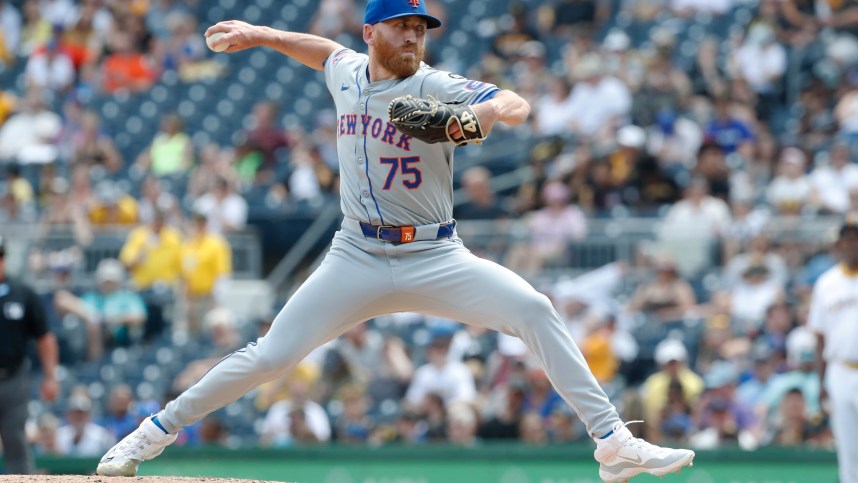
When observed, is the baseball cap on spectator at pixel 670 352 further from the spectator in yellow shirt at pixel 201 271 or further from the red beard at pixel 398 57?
the red beard at pixel 398 57

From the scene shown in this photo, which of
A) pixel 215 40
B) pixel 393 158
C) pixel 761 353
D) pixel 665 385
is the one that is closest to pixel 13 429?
pixel 215 40

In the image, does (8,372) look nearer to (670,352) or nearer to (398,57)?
(398,57)

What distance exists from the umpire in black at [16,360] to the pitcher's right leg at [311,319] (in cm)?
327

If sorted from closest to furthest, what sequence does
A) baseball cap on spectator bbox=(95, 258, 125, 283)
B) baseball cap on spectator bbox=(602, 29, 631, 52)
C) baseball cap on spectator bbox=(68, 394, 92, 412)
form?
baseball cap on spectator bbox=(68, 394, 92, 412) < baseball cap on spectator bbox=(95, 258, 125, 283) < baseball cap on spectator bbox=(602, 29, 631, 52)

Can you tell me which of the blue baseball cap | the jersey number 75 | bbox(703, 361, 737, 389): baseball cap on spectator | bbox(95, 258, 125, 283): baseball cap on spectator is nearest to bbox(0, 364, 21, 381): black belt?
bbox(95, 258, 125, 283): baseball cap on spectator

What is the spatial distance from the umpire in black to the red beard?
161 inches

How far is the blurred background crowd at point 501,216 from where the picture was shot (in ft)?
34.3

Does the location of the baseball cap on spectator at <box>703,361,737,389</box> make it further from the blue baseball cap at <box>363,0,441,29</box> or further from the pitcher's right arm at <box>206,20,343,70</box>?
the blue baseball cap at <box>363,0,441,29</box>

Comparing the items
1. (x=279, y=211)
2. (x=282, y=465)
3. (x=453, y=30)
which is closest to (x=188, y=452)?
(x=282, y=465)

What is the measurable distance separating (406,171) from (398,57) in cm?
44

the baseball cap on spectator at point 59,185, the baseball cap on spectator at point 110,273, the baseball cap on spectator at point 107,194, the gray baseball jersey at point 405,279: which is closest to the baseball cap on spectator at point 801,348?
the gray baseball jersey at point 405,279

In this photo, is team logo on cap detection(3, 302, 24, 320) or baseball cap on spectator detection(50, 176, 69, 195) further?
baseball cap on spectator detection(50, 176, 69, 195)

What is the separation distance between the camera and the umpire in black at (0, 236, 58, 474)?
8.54m

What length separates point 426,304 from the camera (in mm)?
5531
